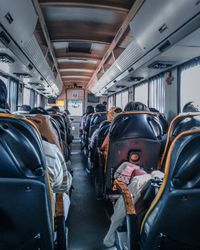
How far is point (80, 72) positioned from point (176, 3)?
9.13m

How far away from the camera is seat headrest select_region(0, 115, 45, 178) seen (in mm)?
1250

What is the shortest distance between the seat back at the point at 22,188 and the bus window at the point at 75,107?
13.4 metres

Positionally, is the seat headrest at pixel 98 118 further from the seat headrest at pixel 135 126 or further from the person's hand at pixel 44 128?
the person's hand at pixel 44 128

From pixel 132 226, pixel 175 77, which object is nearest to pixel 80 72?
pixel 175 77

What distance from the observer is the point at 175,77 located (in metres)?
5.42

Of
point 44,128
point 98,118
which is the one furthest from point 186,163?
point 98,118

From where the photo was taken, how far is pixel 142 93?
796 cm

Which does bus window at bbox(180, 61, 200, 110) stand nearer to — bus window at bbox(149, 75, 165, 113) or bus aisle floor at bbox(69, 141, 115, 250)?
bus window at bbox(149, 75, 165, 113)

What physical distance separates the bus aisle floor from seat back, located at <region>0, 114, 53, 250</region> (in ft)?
4.36

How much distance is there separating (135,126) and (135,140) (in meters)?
0.18

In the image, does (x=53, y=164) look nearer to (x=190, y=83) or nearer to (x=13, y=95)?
(x=190, y=83)

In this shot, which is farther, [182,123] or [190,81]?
[190,81]

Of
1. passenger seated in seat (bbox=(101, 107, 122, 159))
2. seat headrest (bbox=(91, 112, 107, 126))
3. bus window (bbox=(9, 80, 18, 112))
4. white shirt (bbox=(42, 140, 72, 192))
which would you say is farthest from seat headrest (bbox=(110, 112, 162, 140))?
bus window (bbox=(9, 80, 18, 112))

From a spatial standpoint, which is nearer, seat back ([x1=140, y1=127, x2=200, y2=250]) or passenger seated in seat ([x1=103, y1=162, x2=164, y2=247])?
seat back ([x1=140, y1=127, x2=200, y2=250])
